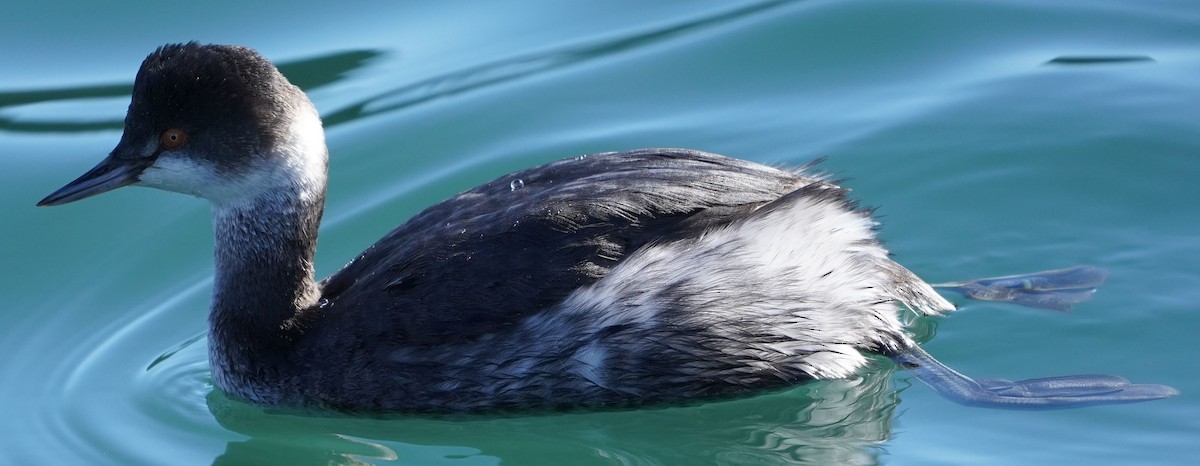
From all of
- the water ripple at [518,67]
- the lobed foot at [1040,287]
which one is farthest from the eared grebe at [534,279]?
the water ripple at [518,67]

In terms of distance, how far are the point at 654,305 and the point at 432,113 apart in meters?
3.29

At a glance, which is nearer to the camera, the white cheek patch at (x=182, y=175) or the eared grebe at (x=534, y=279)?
the eared grebe at (x=534, y=279)

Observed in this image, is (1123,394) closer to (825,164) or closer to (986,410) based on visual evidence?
(986,410)

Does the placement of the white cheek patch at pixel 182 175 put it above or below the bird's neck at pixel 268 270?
above

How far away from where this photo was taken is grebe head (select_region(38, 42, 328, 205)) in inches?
217

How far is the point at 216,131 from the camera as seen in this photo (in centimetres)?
557

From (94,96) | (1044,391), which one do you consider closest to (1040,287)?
(1044,391)

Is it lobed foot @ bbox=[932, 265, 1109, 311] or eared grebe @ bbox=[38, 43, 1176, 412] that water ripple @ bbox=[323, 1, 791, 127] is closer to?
eared grebe @ bbox=[38, 43, 1176, 412]

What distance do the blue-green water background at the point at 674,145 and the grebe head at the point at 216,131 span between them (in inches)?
33.9

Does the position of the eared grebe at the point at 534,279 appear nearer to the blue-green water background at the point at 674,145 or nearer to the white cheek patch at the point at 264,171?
the white cheek patch at the point at 264,171

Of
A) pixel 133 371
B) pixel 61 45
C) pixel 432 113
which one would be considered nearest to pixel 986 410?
pixel 133 371

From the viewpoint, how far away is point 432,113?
824cm

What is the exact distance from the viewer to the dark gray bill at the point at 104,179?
5.71 m

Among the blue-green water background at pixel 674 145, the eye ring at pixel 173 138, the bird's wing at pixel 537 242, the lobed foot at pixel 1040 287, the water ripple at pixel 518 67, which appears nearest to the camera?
the bird's wing at pixel 537 242
